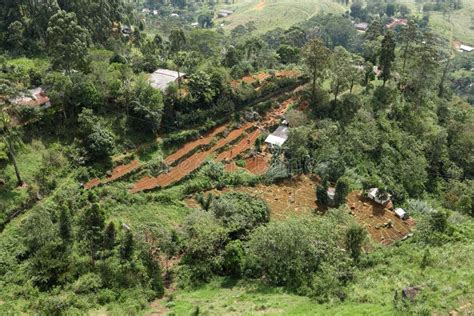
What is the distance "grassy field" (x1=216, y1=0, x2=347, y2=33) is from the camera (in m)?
142

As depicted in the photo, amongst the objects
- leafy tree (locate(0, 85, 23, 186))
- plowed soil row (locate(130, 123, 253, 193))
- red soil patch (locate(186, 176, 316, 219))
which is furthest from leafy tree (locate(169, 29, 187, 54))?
red soil patch (locate(186, 176, 316, 219))

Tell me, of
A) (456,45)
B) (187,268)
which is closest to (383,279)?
(187,268)

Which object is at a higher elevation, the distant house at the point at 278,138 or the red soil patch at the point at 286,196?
the distant house at the point at 278,138

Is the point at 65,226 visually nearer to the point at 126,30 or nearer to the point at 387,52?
the point at 387,52

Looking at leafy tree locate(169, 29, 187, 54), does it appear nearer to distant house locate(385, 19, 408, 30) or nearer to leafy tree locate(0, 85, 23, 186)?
leafy tree locate(0, 85, 23, 186)

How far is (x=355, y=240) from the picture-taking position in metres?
33.2

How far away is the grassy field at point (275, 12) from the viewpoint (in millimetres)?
141875

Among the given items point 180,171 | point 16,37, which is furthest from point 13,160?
point 16,37

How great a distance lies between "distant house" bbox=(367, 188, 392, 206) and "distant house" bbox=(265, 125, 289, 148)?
10.9m

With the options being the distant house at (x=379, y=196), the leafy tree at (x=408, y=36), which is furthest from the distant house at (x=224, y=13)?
the distant house at (x=379, y=196)

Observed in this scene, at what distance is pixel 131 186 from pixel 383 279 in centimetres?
2366

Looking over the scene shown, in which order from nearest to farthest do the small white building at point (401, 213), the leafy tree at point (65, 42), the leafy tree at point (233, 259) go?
the leafy tree at point (233, 259) → the small white building at point (401, 213) → the leafy tree at point (65, 42)

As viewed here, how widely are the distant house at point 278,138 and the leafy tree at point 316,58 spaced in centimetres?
928

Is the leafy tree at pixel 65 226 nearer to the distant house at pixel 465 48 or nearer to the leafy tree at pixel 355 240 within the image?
the leafy tree at pixel 355 240
